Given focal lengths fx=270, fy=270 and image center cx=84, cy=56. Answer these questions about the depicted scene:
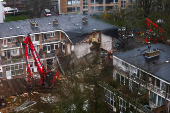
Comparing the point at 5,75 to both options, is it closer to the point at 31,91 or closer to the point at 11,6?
the point at 31,91

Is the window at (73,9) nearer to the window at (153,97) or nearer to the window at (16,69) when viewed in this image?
the window at (16,69)

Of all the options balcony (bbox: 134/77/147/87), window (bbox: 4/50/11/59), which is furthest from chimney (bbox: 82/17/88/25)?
balcony (bbox: 134/77/147/87)

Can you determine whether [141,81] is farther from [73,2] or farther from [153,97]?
[73,2]

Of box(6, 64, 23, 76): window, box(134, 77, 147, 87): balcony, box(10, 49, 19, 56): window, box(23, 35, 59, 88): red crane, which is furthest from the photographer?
box(10, 49, 19, 56): window

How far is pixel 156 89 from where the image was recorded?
21.2 meters

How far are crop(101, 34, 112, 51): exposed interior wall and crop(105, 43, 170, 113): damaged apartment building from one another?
9793 mm

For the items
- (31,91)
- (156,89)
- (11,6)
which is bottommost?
(31,91)

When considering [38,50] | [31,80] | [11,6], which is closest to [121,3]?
[11,6]

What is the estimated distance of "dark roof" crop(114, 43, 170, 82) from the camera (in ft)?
68.0

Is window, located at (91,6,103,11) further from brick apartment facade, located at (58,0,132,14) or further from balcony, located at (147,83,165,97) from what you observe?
balcony, located at (147,83,165,97)

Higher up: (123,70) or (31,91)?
(123,70)

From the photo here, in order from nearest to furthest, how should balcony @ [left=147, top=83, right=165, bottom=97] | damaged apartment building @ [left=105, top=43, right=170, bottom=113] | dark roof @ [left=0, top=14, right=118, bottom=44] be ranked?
damaged apartment building @ [left=105, top=43, right=170, bottom=113] < balcony @ [left=147, top=83, right=165, bottom=97] < dark roof @ [left=0, top=14, right=118, bottom=44]

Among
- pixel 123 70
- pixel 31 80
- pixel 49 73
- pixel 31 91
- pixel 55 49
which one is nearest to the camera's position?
pixel 123 70

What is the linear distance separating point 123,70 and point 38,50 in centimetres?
1417
